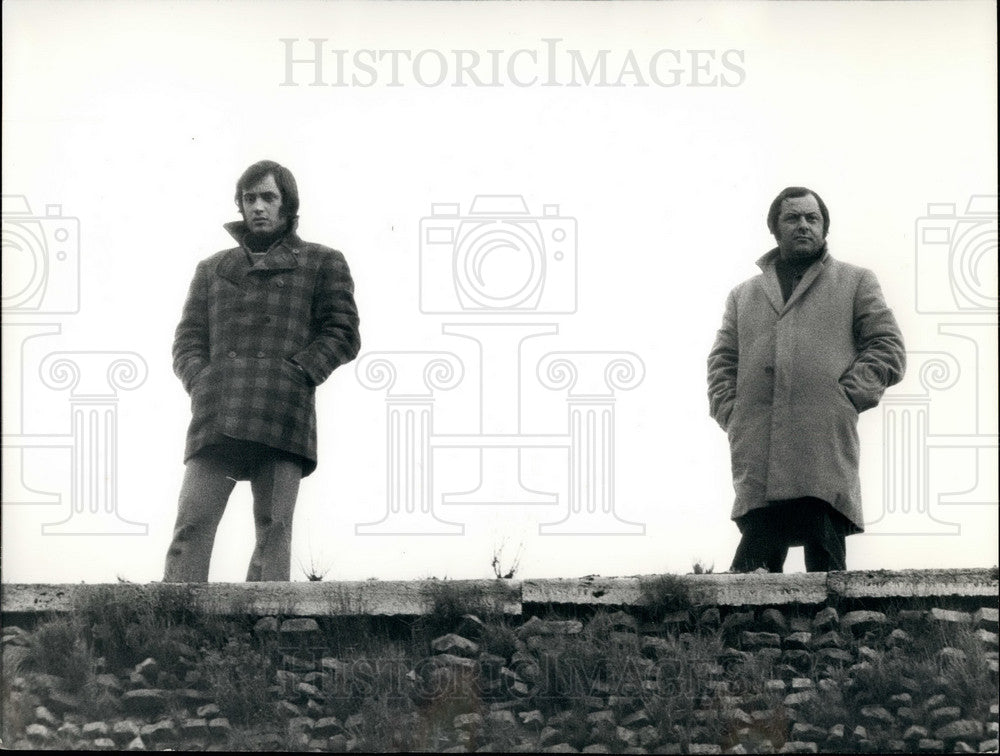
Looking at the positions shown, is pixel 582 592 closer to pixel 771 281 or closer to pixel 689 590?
pixel 689 590

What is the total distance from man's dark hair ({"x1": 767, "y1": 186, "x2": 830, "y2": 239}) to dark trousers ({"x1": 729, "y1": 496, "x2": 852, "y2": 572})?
4.83 feet

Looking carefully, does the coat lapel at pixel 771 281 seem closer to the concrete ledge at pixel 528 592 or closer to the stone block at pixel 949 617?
the concrete ledge at pixel 528 592

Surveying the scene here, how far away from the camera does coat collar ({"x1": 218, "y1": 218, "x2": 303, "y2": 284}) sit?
12.5 meters

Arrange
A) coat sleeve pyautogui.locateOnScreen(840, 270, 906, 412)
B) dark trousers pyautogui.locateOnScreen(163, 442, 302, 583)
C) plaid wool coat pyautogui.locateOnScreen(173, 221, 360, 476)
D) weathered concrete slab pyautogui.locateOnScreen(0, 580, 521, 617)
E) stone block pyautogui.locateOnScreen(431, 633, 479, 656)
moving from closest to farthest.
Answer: stone block pyautogui.locateOnScreen(431, 633, 479, 656) < weathered concrete slab pyautogui.locateOnScreen(0, 580, 521, 617) < dark trousers pyautogui.locateOnScreen(163, 442, 302, 583) < plaid wool coat pyautogui.locateOnScreen(173, 221, 360, 476) < coat sleeve pyautogui.locateOnScreen(840, 270, 906, 412)

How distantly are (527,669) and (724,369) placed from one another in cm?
221

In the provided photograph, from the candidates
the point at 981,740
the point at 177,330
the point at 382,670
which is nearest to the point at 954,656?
the point at 981,740

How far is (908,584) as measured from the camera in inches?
458

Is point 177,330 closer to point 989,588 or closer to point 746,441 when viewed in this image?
point 746,441

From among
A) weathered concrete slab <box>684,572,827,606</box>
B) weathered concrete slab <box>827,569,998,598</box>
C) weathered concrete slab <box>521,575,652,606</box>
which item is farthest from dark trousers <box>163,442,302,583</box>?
weathered concrete slab <box>827,569,998,598</box>

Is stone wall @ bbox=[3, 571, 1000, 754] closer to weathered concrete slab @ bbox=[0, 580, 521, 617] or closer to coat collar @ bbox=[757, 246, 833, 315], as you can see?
weathered concrete slab @ bbox=[0, 580, 521, 617]

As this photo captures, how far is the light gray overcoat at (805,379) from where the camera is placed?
12.3 metres

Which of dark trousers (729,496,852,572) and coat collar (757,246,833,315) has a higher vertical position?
coat collar (757,246,833,315)

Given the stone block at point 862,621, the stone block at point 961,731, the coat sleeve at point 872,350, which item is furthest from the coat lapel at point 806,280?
the stone block at point 961,731

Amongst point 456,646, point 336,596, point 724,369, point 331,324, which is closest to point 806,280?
point 724,369
